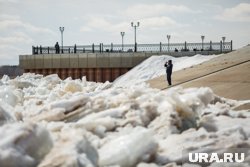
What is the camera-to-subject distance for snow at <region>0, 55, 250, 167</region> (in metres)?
3.30

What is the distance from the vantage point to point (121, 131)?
4.27 m

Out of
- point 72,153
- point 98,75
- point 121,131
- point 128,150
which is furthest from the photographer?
point 98,75

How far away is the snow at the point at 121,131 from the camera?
330 cm

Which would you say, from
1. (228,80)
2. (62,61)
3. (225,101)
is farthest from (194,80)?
(62,61)

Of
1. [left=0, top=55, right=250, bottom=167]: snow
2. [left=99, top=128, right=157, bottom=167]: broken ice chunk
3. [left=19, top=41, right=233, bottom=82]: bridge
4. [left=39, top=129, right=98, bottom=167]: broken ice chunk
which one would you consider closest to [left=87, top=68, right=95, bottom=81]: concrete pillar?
[left=19, top=41, right=233, bottom=82]: bridge

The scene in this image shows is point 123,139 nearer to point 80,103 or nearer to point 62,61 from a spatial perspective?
point 80,103

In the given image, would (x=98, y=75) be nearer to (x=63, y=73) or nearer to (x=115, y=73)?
(x=115, y=73)

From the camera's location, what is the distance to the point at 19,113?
512 cm

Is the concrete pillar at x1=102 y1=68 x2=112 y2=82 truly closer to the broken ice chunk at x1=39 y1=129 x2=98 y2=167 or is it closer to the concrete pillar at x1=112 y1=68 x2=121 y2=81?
the concrete pillar at x1=112 y1=68 x2=121 y2=81

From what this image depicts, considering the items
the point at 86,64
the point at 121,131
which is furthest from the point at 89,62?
the point at 121,131

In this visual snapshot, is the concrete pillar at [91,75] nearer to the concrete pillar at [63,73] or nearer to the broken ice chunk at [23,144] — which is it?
the concrete pillar at [63,73]

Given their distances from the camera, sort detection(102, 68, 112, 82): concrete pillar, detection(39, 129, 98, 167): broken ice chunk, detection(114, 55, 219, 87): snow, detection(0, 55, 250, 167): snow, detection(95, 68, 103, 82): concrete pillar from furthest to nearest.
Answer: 1. detection(102, 68, 112, 82): concrete pillar
2. detection(95, 68, 103, 82): concrete pillar
3. detection(114, 55, 219, 87): snow
4. detection(0, 55, 250, 167): snow
5. detection(39, 129, 98, 167): broken ice chunk

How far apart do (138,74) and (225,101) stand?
Result: 49.0 ft

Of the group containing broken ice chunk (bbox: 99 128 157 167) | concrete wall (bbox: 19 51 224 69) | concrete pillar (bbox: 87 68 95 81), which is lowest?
concrete pillar (bbox: 87 68 95 81)
